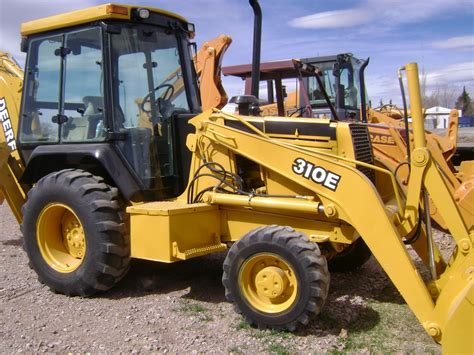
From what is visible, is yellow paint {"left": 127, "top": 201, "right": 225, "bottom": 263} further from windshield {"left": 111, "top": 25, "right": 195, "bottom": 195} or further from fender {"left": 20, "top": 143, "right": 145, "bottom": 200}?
windshield {"left": 111, "top": 25, "right": 195, "bottom": 195}

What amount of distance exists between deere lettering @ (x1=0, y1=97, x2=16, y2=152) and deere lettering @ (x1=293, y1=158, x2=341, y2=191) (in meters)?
3.65

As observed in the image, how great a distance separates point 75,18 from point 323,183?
2757mm

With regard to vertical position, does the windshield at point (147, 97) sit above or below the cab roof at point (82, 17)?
below

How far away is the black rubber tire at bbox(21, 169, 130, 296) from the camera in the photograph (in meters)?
4.65

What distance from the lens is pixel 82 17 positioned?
4949 millimetres

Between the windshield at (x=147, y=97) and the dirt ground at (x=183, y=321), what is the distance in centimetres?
104

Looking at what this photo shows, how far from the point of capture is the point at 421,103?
12.8 feet

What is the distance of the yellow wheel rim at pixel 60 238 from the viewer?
16.5 feet

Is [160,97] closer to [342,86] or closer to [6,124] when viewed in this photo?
[6,124]

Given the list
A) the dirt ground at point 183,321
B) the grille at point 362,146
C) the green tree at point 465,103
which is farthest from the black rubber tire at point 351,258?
the green tree at point 465,103

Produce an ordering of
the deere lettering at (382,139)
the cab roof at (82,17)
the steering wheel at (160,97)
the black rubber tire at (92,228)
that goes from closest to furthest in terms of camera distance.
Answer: the black rubber tire at (92,228)
the cab roof at (82,17)
the steering wheel at (160,97)
the deere lettering at (382,139)

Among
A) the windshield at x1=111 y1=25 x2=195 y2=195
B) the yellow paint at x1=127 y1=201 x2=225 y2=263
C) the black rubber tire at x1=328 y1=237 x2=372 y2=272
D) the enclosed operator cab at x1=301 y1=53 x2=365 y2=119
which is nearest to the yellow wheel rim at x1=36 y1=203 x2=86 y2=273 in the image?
the yellow paint at x1=127 y1=201 x2=225 y2=263

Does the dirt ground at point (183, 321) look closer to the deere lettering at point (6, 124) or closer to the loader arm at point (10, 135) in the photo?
the loader arm at point (10, 135)

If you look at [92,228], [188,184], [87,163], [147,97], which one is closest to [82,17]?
[147,97]
